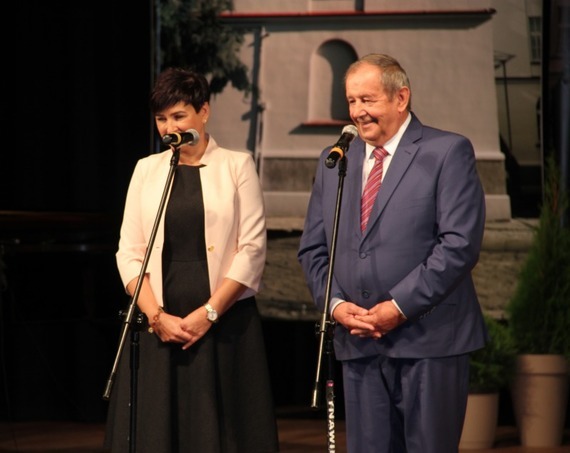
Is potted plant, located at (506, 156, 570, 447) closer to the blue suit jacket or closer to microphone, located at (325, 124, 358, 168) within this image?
the blue suit jacket

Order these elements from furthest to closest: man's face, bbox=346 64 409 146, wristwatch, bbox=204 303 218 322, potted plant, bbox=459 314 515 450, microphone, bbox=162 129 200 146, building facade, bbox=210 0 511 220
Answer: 1. building facade, bbox=210 0 511 220
2. potted plant, bbox=459 314 515 450
3. wristwatch, bbox=204 303 218 322
4. microphone, bbox=162 129 200 146
5. man's face, bbox=346 64 409 146

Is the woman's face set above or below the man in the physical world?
above

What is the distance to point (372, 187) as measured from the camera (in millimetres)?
3096

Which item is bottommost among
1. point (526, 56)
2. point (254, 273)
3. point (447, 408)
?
point (447, 408)

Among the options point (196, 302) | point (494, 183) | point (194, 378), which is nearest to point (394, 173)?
point (196, 302)

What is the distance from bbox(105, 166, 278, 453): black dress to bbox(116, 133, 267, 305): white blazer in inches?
1.4

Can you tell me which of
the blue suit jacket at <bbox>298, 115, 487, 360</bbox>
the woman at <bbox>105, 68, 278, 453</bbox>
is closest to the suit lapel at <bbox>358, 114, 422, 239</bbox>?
the blue suit jacket at <bbox>298, 115, 487, 360</bbox>

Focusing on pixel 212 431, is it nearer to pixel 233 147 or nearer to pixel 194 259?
pixel 194 259

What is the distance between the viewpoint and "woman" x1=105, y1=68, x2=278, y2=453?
3420 mm

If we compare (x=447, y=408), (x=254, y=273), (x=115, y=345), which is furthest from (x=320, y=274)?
(x=115, y=345)

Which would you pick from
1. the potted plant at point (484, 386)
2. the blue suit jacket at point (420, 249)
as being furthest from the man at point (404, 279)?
the potted plant at point (484, 386)

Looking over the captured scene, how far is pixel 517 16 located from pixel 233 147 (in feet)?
5.45

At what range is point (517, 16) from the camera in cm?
546

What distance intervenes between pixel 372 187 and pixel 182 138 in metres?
0.66
